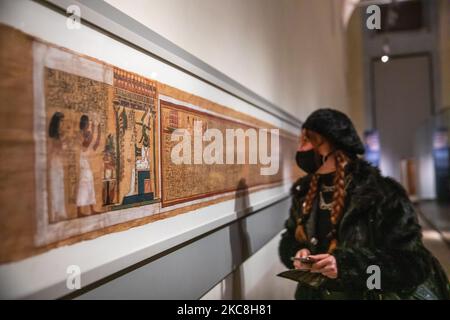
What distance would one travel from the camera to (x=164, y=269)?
1.08 meters

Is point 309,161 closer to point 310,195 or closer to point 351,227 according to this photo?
point 310,195

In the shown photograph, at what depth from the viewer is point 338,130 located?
1.45 meters

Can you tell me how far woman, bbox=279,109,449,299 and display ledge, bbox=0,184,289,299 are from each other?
394mm

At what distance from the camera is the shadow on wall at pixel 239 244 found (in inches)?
63.5

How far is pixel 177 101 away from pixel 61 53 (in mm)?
440

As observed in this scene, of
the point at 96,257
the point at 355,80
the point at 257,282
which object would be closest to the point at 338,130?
the point at 257,282

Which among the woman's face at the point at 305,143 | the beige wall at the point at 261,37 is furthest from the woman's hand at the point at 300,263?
the beige wall at the point at 261,37

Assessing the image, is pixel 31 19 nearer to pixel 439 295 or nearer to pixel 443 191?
pixel 439 295

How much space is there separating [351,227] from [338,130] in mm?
317

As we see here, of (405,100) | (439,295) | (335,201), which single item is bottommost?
(439,295)

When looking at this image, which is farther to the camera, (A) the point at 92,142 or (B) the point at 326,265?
(B) the point at 326,265

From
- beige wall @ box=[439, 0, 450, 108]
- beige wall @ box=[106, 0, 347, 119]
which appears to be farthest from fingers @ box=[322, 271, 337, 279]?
beige wall @ box=[439, 0, 450, 108]

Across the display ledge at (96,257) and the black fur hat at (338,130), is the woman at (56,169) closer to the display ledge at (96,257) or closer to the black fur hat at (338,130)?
the display ledge at (96,257)
